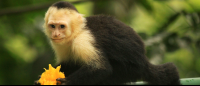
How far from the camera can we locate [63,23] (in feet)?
11.9

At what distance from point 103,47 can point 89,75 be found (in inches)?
20.0

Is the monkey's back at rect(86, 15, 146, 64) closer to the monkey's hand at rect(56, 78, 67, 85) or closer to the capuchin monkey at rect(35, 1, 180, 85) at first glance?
the capuchin monkey at rect(35, 1, 180, 85)

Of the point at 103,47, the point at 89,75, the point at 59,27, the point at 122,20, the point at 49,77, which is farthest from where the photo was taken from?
the point at 122,20

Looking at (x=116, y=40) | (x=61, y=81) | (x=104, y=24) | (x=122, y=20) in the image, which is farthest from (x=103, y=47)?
(x=122, y=20)

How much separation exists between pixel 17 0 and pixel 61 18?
134 inches

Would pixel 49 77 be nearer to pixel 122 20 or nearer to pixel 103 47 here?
pixel 103 47

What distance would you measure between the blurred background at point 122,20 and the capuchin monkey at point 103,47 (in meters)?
0.88

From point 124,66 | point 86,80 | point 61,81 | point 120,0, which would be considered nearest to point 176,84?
point 124,66

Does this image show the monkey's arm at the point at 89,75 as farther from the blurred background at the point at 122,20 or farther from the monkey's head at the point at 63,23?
the blurred background at the point at 122,20

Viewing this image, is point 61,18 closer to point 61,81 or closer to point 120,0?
point 61,81

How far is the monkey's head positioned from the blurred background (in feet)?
5.37

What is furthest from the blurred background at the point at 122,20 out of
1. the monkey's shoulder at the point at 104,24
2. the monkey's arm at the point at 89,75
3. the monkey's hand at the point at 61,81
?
the monkey's hand at the point at 61,81

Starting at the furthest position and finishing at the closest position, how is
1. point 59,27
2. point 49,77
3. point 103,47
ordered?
point 59,27 < point 103,47 < point 49,77

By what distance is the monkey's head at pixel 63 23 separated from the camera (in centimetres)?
363
